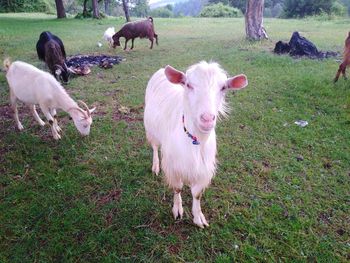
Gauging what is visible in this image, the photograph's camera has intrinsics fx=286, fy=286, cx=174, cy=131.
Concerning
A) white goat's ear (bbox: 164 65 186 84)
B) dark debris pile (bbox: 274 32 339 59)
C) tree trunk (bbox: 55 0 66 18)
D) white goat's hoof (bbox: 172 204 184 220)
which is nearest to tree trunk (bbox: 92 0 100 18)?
tree trunk (bbox: 55 0 66 18)

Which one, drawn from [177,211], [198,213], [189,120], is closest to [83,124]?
[177,211]

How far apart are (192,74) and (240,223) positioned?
180 cm

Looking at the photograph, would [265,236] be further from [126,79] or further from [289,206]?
[126,79]

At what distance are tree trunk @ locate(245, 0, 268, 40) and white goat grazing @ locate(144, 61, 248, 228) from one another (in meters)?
9.78

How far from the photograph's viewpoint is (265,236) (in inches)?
120

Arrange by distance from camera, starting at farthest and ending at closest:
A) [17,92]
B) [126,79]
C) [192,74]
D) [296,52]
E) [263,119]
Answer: [296,52] < [126,79] < [263,119] < [17,92] < [192,74]

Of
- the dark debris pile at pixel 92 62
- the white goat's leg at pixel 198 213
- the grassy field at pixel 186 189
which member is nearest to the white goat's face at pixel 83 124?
the grassy field at pixel 186 189

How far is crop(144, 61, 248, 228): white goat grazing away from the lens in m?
2.29

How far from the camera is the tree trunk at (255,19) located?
38.5 ft

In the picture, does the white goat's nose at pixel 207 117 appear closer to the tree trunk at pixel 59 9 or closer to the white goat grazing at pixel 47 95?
the white goat grazing at pixel 47 95

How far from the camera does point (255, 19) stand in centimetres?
1194

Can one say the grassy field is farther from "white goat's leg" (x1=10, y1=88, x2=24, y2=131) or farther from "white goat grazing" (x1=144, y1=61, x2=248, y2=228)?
"white goat grazing" (x1=144, y1=61, x2=248, y2=228)

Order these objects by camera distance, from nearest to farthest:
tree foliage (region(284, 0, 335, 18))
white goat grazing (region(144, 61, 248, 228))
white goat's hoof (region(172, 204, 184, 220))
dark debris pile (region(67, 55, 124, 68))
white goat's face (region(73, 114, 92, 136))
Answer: white goat grazing (region(144, 61, 248, 228)) → white goat's hoof (region(172, 204, 184, 220)) → white goat's face (region(73, 114, 92, 136)) → dark debris pile (region(67, 55, 124, 68)) → tree foliage (region(284, 0, 335, 18))

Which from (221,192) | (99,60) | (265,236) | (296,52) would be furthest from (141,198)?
(296,52)
